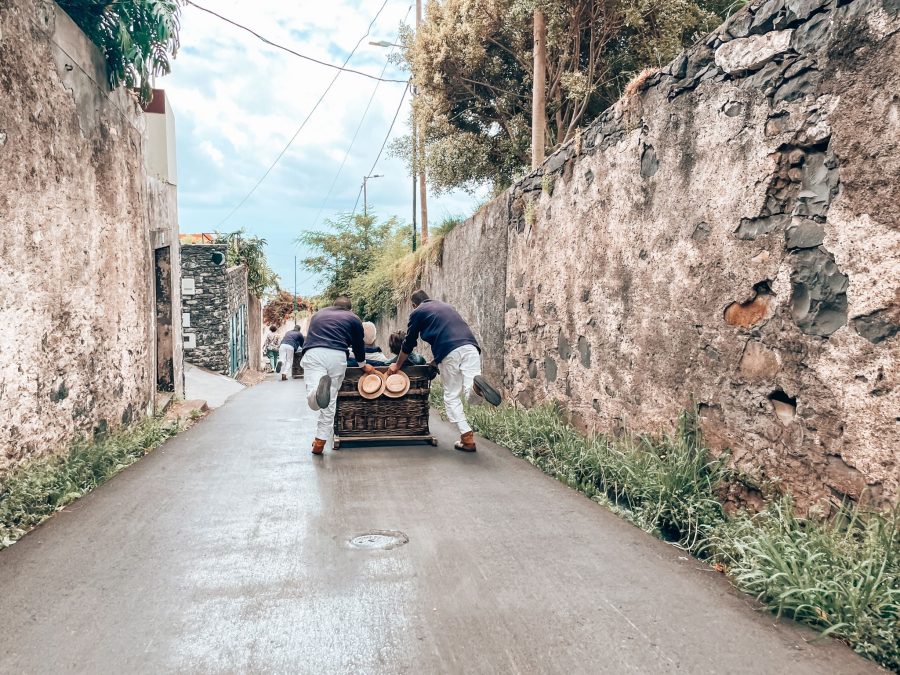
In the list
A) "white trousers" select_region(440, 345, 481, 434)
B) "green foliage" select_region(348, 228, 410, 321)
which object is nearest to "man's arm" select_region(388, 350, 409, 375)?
"white trousers" select_region(440, 345, 481, 434)

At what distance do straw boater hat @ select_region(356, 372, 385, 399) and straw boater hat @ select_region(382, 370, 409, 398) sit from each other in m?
0.05

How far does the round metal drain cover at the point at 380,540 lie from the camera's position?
3762 mm

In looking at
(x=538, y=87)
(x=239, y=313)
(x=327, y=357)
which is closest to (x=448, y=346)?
(x=327, y=357)

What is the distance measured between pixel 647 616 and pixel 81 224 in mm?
5728

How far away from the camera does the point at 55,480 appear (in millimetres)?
4777

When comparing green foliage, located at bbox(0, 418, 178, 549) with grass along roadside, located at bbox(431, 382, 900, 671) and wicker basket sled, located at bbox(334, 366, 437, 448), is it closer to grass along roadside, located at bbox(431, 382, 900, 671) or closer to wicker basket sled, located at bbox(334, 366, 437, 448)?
wicker basket sled, located at bbox(334, 366, 437, 448)

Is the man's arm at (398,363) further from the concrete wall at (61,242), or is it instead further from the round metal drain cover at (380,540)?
the round metal drain cover at (380,540)

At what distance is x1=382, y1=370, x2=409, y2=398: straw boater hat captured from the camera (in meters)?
7.12

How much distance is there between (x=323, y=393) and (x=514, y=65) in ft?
37.0

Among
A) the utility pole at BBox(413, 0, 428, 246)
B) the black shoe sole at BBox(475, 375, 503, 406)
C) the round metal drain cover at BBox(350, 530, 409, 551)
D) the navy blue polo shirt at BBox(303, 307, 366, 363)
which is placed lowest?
the round metal drain cover at BBox(350, 530, 409, 551)

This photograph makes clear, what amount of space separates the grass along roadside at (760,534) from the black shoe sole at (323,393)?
88.6 inches

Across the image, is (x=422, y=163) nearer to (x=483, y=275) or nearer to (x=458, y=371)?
(x=483, y=275)

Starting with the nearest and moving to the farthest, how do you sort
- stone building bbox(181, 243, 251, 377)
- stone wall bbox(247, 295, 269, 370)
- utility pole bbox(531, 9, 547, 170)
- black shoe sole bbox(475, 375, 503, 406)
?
black shoe sole bbox(475, 375, 503, 406) < utility pole bbox(531, 9, 547, 170) < stone building bbox(181, 243, 251, 377) < stone wall bbox(247, 295, 269, 370)

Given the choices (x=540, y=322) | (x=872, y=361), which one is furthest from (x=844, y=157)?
(x=540, y=322)
